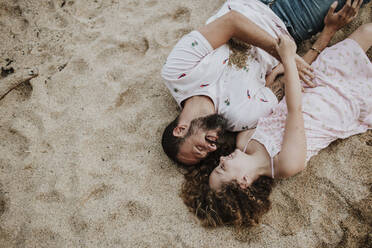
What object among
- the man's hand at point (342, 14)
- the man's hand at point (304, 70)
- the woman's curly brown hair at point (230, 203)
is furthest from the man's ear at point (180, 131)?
the man's hand at point (342, 14)

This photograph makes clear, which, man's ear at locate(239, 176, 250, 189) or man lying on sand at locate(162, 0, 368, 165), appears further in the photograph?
man lying on sand at locate(162, 0, 368, 165)

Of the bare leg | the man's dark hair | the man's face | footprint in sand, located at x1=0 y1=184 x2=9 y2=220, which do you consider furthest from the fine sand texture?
the bare leg

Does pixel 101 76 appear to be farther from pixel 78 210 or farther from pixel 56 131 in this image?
pixel 78 210

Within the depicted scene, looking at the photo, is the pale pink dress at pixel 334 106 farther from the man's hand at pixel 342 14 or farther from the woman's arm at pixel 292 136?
the man's hand at pixel 342 14

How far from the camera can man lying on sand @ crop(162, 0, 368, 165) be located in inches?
81.2

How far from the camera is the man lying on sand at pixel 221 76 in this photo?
2.06 m

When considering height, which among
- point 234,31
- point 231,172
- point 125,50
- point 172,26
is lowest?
point 231,172

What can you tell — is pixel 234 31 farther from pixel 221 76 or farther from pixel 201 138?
pixel 201 138

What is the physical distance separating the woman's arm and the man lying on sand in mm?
273

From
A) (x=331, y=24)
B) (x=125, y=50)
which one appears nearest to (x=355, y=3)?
(x=331, y=24)

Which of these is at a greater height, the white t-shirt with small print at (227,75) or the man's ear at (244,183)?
the white t-shirt with small print at (227,75)

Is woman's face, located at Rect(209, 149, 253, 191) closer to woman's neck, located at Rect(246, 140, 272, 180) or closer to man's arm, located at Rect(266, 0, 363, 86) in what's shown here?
woman's neck, located at Rect(246, 140, 272, 180)

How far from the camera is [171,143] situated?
2.07 metres

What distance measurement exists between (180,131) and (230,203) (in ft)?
2.09
